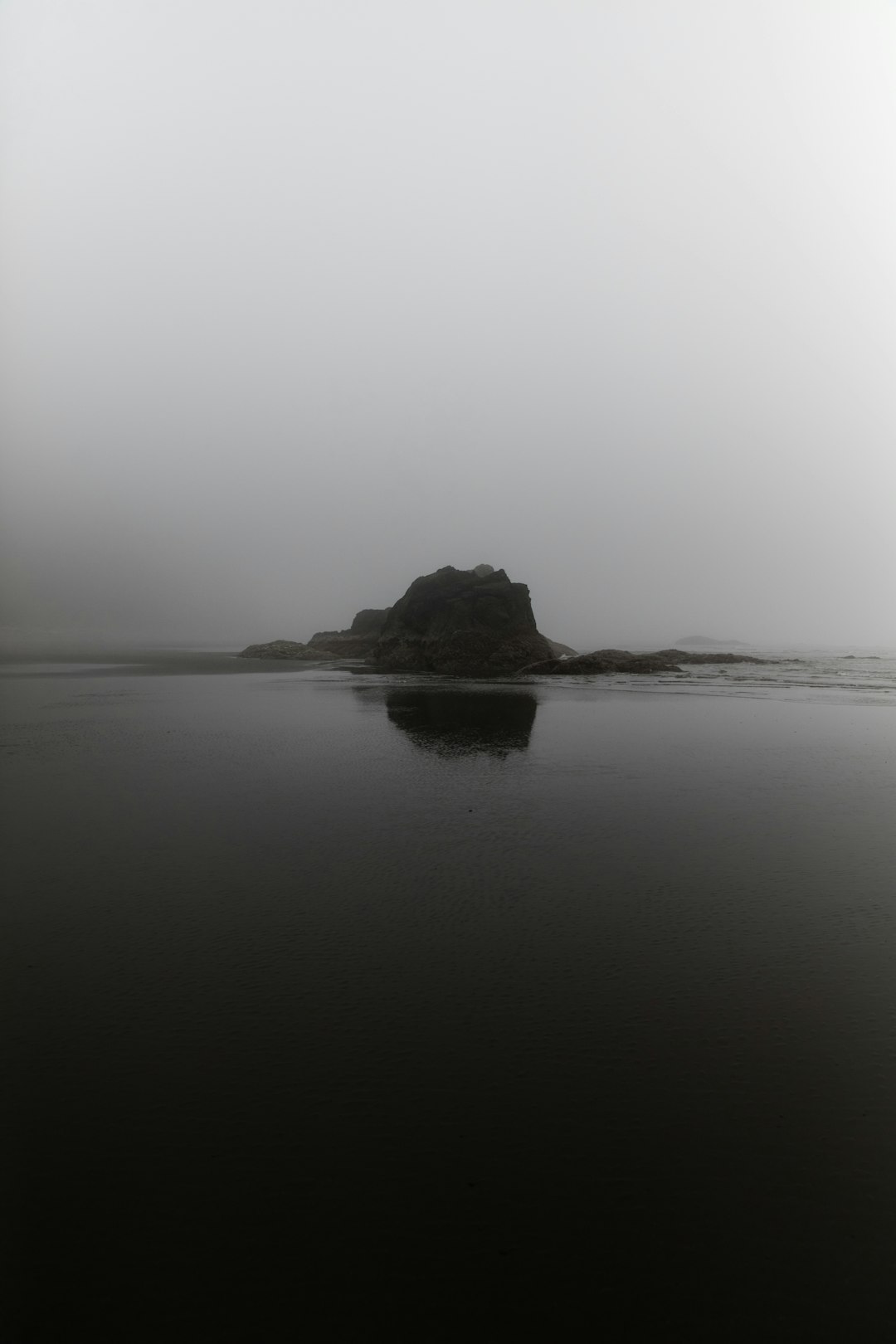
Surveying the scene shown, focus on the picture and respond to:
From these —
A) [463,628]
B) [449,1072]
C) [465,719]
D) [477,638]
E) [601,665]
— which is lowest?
[449,1072]

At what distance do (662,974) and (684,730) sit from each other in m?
17.2

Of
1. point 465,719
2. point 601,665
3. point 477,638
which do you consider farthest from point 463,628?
point 465,719

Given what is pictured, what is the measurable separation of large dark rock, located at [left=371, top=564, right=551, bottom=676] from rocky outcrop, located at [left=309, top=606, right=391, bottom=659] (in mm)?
21825

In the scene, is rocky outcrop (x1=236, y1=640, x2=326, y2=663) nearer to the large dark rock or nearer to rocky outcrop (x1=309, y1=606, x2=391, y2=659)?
rocky outcrop (x1=309, y1=606, x2=391, y2=659)

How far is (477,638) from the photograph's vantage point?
5969cm

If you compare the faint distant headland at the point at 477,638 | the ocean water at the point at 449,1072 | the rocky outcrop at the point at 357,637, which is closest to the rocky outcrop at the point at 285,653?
the rocky outcrop at the point at 357,637

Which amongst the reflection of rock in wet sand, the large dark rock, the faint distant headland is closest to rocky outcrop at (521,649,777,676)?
→ the faint distant headland

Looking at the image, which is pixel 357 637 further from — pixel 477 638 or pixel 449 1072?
pixel 449 1072

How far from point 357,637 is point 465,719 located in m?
72.5

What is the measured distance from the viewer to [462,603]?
203 ft

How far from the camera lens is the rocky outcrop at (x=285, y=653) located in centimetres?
7825

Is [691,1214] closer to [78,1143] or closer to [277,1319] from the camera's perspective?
[277,1319]

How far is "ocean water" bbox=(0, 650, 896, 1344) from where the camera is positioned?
3.28 m

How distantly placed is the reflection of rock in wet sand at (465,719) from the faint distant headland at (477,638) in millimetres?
19606
